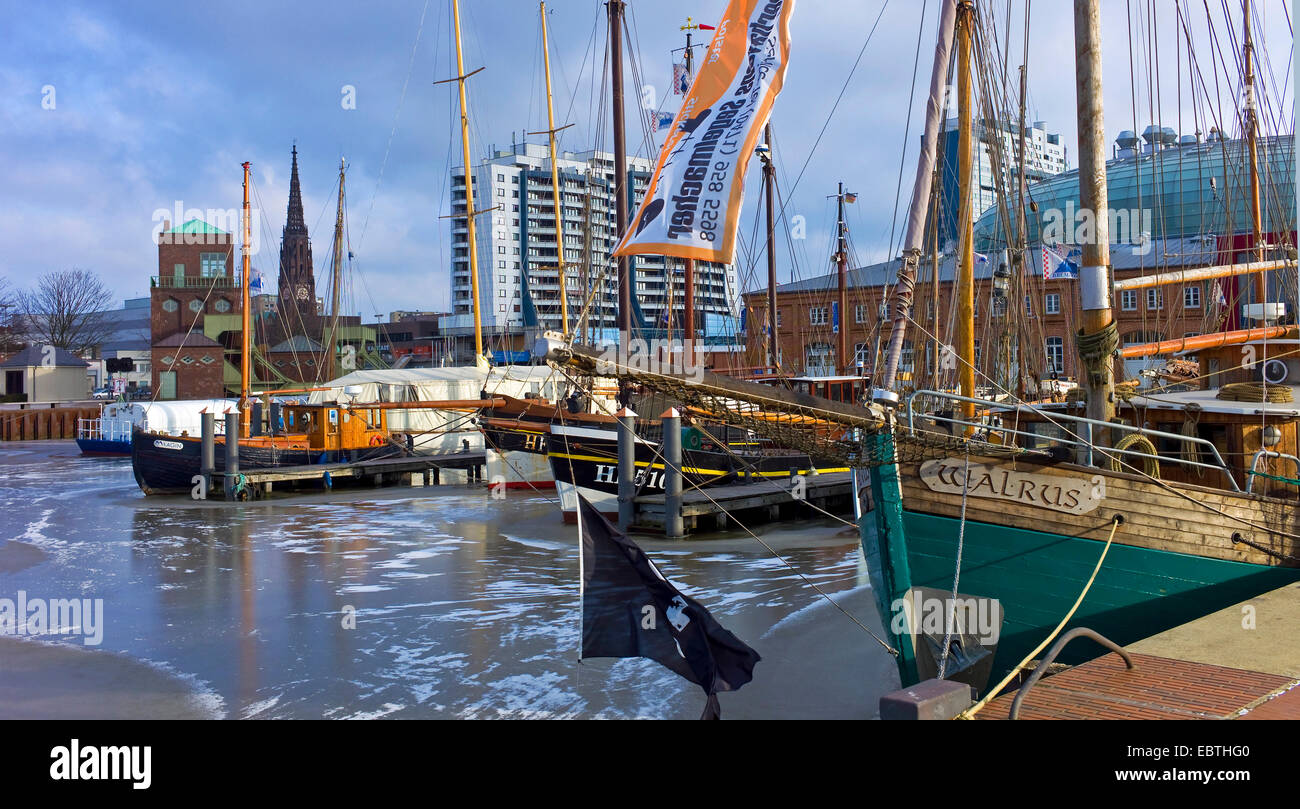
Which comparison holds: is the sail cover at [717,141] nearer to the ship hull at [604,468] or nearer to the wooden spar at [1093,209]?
the wooden spar at [1093,209]

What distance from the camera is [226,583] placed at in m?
16.7

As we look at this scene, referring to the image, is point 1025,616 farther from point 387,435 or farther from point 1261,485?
point 387,435

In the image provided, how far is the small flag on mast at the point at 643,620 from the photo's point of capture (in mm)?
8180

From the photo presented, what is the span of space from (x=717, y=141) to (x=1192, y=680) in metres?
5.28

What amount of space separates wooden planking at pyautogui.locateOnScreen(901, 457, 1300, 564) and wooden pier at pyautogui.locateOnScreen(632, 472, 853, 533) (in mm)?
10538

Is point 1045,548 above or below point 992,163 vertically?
below

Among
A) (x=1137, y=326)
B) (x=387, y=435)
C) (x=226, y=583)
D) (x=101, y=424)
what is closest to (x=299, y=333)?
(x=101, y=424)

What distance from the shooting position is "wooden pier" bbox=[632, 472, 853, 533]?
845 inches

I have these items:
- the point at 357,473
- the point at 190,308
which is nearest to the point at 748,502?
the point at 357,473

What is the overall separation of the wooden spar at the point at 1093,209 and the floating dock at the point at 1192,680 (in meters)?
2.72

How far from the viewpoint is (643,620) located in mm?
8438

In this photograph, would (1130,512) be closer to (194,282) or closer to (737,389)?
(737,389)

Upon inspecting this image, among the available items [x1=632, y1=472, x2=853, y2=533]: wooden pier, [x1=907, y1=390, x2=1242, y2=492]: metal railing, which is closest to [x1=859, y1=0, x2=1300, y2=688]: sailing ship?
[x1=907, y1=390, x2=1242, y2=492]: metal railing
